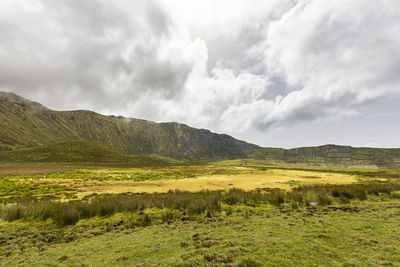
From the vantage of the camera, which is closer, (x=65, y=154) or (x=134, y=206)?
(x=134, y=206)

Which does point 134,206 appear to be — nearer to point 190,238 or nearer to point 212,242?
point 190,238

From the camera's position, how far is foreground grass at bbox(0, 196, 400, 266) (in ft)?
16.0

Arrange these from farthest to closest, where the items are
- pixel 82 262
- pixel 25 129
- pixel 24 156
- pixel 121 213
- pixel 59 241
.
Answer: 1. pixel 25 129
2. pixel 24 156
3. pixel 121 213
4. pixel 59 241
5. pixel 82 262

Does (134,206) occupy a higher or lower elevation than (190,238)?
lower

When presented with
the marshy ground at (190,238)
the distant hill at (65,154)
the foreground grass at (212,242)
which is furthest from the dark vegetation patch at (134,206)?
the distant hill at (65,154)

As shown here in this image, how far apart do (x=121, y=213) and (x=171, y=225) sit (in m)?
4.51

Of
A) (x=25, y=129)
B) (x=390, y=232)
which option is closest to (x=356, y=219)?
(x=390, y=232)

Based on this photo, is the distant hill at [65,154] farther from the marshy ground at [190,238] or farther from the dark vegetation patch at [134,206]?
the marshy ground at [190,238]

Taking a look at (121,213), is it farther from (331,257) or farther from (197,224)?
(331,257)

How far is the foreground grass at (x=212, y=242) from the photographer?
4.86m

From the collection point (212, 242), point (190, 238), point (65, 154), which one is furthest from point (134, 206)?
point (65, 154)

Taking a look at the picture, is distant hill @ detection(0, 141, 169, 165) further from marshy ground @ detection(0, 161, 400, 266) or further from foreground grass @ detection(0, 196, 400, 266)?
foreground grass @ detection(0, 196, 400, 266)

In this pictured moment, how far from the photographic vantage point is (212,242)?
20.1ft

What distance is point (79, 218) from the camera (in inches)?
392
